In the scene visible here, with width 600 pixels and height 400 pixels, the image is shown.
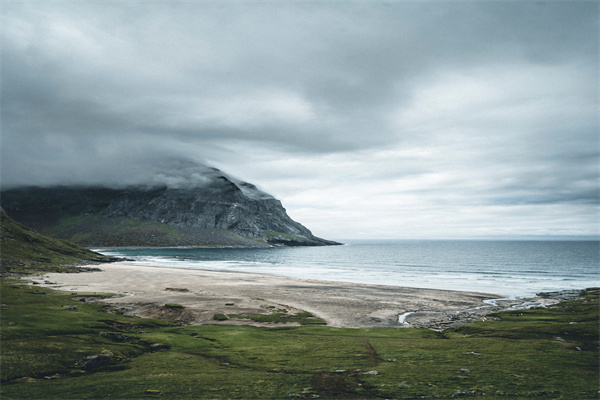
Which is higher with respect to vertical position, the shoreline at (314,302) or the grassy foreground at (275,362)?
the grassy foreground at (275,362)

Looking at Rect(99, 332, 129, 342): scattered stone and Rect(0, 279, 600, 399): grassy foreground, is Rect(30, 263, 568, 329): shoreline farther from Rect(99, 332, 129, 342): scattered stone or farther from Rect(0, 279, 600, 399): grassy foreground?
Rect(99, 332, 129, 342): scattered stone

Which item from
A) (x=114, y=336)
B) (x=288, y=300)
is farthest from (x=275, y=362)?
(x=288, y=300)

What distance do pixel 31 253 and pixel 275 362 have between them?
14755 cm

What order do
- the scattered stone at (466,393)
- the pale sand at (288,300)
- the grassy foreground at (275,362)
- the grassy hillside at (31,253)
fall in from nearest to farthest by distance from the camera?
the scattered stone at (466,393), the grassy foreground at (275,362), the pale sand at (288,300), the grassy hillside at (31,253)

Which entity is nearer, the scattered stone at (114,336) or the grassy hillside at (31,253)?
the scattered stone at (114,336)

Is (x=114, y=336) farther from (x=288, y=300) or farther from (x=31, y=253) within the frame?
(x=31, y=253)

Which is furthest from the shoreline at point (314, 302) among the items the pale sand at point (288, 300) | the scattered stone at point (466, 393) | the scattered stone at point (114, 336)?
the scattered stone at point (466, 393)

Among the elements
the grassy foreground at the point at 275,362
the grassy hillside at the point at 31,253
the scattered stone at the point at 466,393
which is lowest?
the grassy hillside at the point at 31,253

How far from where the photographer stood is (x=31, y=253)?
129 m

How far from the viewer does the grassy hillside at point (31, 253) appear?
359 ft

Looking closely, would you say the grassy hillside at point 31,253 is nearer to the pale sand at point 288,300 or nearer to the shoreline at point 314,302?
the pale sand at point 288,300

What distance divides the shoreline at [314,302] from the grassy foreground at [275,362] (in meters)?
11.9

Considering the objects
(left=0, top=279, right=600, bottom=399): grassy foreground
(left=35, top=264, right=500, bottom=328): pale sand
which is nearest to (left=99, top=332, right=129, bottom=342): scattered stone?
(left=0, top=279, right=600, bottom=399): grassy foreground

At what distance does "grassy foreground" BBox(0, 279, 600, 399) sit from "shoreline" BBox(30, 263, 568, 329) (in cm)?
1186
